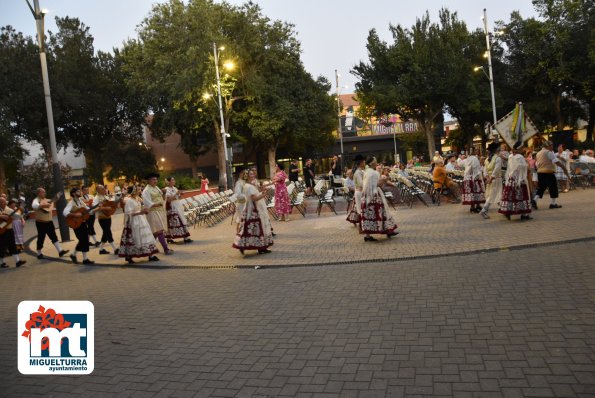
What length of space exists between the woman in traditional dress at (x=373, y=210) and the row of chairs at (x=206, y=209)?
297 inches

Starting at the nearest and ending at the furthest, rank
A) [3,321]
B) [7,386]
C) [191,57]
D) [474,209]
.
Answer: [7,386] < [3,321] < [474,209] < [191,57]

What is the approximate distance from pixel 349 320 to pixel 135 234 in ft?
22.1

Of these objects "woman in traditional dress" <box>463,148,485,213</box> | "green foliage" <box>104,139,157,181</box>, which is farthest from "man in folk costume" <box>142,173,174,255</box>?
"green foliage" <box>104,139,157,181</box>

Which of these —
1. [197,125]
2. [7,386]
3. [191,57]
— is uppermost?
[191,57]

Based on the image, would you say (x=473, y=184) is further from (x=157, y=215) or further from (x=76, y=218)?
(x=76, y=218)

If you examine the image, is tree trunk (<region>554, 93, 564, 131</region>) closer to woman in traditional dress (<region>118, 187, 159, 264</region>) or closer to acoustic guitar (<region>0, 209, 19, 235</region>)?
woman in traditional dress (<region>118, 187, 159, 264</region>)

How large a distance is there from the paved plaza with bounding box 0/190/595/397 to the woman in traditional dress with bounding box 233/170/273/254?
34cm

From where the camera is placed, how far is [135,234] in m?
10.9

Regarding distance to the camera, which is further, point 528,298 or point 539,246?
point 539,246

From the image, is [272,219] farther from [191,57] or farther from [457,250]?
[191,57]

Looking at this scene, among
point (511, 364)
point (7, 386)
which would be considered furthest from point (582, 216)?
point (7, 386)

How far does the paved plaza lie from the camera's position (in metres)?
4.02

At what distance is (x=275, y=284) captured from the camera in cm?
766

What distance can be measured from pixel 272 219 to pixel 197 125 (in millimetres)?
24340
